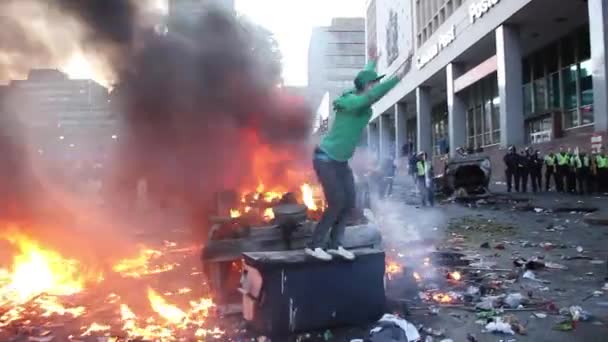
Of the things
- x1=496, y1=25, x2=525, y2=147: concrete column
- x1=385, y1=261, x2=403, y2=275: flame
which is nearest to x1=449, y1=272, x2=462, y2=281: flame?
x1=385, y1=261, x2=403, y2=275: flame

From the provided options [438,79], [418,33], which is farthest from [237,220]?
[418,33]

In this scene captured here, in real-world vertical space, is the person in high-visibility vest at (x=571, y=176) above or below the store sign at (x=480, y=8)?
below

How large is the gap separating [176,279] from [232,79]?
502 centimetres

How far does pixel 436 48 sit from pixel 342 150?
25.3 metres

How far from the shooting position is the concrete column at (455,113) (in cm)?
2566

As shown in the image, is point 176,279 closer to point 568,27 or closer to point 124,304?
A: point 124,304

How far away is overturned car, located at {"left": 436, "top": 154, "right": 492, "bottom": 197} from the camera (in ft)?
48.8

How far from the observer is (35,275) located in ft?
19.2

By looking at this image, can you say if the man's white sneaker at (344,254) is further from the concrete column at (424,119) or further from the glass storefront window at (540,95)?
the concrete column at (424,119)

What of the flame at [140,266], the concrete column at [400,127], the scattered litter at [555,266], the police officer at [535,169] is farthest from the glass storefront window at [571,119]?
the flame at [140,266]

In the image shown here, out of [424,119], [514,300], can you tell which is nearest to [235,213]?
[514,300]

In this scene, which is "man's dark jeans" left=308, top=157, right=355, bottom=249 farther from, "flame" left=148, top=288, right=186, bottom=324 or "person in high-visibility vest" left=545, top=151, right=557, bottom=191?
"person in high-visibility vest" left=545, top=151, right=557, bottom=191

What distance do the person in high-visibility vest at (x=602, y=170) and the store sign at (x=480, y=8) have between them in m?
8.57

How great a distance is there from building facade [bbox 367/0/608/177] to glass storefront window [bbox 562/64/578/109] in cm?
4
